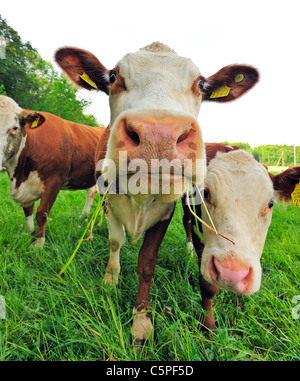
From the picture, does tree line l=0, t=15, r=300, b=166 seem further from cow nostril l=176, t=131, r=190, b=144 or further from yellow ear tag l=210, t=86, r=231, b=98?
cow nostril l=176, t=131, r=190, b=144

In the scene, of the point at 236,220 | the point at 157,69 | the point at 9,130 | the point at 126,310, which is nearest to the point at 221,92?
the point at 157,69

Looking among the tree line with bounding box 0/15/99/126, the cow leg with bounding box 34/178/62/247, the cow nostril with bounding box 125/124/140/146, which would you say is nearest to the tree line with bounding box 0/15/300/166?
the tree line with bounding box 0/15/99/126

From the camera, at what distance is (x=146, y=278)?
2131 millimetres

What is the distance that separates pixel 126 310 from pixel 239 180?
→ 1436 mm

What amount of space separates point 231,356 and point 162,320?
1.76 ft

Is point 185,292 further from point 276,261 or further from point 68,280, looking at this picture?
point 276,261

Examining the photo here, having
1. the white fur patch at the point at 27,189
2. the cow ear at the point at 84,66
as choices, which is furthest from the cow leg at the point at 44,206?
the cow ear at the point at 84,66

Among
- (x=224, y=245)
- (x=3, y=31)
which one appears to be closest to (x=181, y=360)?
(x=224, y=245)

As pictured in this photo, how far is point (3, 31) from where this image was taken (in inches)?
856

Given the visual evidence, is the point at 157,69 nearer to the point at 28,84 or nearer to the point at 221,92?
the point at 221,92

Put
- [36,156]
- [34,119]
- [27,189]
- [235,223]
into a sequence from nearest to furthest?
[235,223], [34,119], [36,156], [27,189]

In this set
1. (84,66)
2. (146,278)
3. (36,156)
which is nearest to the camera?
(146,278)

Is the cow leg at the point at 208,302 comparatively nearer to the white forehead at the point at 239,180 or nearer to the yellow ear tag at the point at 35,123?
the white forehead at the point at 239,180

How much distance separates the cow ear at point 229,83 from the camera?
2342 mm
